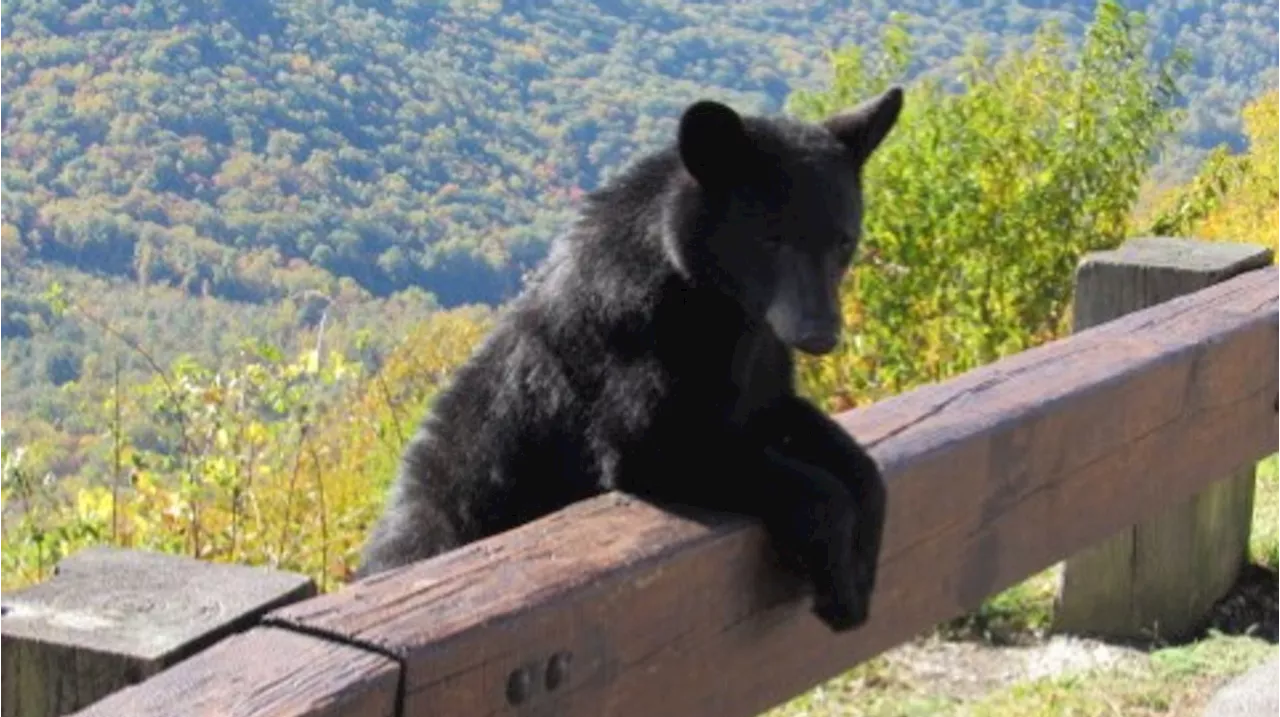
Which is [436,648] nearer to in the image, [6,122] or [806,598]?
[806,598]

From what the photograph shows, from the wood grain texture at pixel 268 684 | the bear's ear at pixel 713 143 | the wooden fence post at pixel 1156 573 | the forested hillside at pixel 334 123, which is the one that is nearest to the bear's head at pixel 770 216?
the bear's ear at pixel 713 143

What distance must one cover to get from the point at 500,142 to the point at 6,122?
43.0 feet

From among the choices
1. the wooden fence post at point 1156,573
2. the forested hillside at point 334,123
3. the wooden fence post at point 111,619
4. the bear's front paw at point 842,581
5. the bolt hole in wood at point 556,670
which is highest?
the wooden fence post at point 111,619

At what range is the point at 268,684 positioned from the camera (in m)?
1.90

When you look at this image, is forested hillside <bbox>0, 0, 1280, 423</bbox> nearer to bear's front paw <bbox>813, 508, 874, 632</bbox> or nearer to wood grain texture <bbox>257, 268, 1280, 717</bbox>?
wood grain texture <bbox>257, 268, 1280, 717</bbox>

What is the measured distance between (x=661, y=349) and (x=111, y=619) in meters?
1.43

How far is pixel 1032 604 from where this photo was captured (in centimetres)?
539

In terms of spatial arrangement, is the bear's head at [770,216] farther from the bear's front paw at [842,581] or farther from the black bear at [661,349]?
the bear's front paw at [842,581]

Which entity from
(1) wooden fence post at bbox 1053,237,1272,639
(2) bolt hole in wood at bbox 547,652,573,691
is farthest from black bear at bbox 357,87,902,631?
(1) wooden fence post at bbox 1053,237,1272,639

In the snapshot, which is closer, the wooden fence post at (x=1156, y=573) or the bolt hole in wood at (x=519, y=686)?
the bolt hole in wood at (x=519, y=686)

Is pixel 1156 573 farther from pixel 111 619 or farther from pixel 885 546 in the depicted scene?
pixel 111 619

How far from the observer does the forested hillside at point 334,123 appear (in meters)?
43.5

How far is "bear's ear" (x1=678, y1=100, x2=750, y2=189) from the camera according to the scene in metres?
3.54

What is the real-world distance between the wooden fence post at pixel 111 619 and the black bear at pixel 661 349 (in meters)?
0.98
